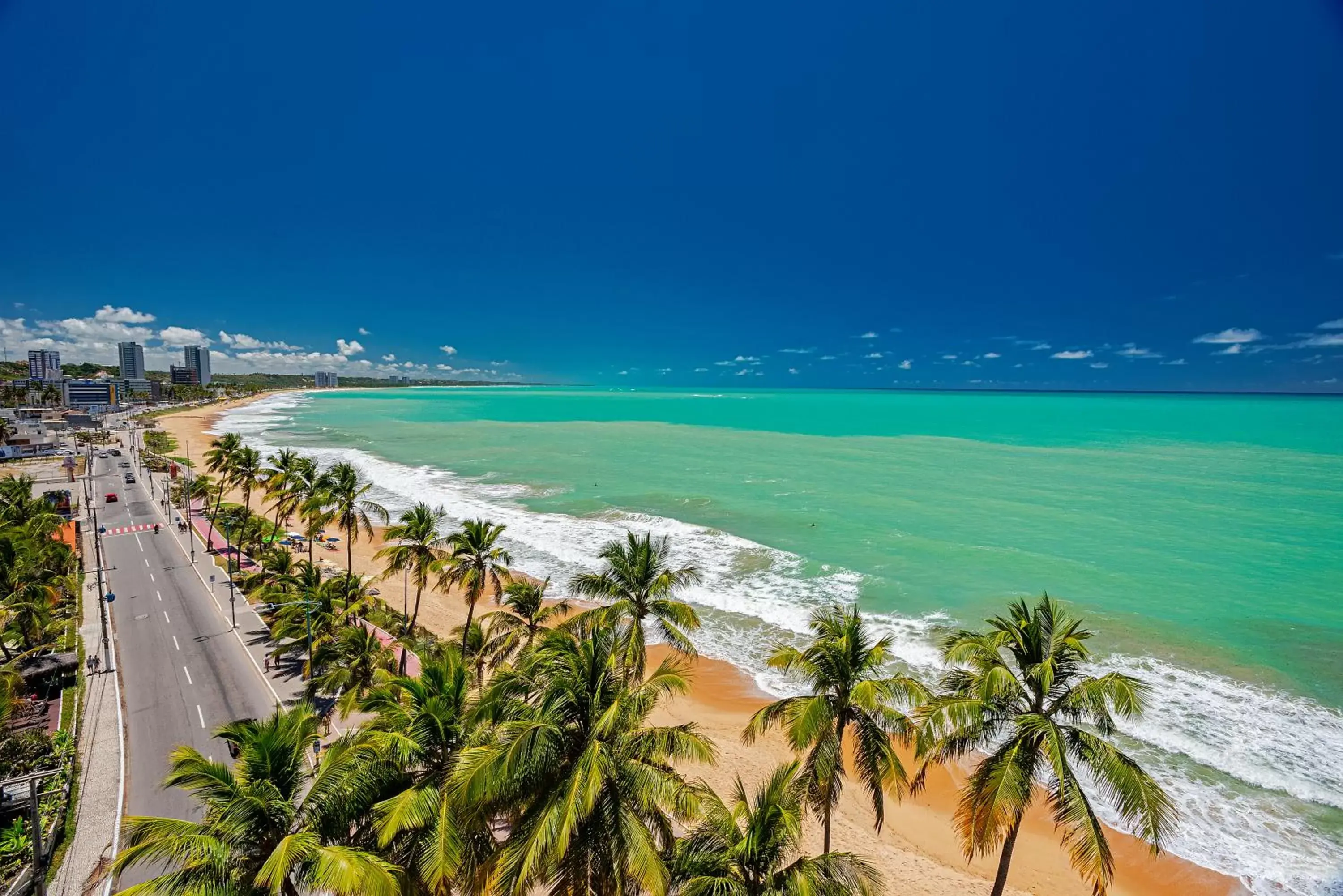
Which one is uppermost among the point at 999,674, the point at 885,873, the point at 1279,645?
the point at 999,674

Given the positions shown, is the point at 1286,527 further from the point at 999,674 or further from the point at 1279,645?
the point at 999,674

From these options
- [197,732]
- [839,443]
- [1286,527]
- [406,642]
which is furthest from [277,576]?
[839,443]

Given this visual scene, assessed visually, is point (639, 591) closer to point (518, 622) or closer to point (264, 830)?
point (518, 622)

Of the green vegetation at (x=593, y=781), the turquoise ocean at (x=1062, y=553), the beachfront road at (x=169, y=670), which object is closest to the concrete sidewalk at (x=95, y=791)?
the beachfront road at (x=169, y=670)

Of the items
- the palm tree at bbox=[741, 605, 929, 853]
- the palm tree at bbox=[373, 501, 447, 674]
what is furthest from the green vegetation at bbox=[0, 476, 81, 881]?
the palm tree at bbox=[741, 605, 929, 853]

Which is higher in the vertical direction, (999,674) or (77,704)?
(999,674)

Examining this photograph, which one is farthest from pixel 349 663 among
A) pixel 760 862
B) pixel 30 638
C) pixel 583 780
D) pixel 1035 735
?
pixel 1035 735

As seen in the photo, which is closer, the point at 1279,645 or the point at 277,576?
the point at 1279,645
